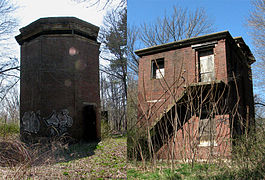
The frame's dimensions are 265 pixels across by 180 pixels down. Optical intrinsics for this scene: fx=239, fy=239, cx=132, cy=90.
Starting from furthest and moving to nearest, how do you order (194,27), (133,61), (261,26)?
(194,27) < (261,26) < (133,61)

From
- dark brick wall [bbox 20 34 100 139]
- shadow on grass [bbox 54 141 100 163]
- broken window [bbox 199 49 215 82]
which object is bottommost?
shadow on grass [bbox 54 141 100 163]

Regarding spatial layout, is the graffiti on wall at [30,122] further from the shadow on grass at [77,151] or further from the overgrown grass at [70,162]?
the shadow on grass at [77,151]

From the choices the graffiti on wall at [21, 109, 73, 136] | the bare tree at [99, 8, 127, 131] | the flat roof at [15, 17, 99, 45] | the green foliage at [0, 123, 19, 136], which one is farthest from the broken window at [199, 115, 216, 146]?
the green foliage at [0, 123, 19, 136]

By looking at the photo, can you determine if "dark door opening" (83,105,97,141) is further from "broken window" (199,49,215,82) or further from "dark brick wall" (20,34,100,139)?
"broken window" (199,49,215,82)

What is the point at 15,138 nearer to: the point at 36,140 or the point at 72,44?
the point at 36,140

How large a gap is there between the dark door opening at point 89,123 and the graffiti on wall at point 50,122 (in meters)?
0.31

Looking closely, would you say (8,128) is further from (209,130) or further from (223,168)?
(209,130)

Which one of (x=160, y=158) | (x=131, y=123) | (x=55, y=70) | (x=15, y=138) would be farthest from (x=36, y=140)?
(x=160, y=158)

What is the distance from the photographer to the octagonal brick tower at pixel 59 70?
4367mm

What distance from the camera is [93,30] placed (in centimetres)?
468

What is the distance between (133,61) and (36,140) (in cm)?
235

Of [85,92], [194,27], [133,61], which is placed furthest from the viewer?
[194,27]

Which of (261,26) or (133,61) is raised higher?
(261,26)

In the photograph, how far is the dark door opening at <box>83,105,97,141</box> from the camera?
4.44 m
